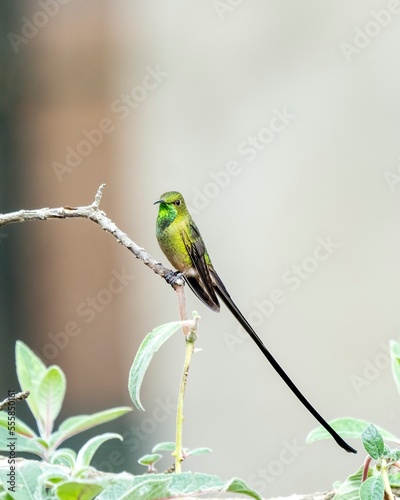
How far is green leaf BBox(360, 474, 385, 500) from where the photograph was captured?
1.89 ft

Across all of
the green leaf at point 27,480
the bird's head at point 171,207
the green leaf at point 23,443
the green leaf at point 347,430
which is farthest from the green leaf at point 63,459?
the bird's head at point 171,207

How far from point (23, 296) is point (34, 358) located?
2.59 m

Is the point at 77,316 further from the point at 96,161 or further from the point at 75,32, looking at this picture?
the point at 75,32

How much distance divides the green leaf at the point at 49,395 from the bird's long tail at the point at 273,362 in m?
0.22

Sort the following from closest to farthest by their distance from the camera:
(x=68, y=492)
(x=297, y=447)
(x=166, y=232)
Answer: (x=68, y=492) < (x=166, y=232) < (x=297, y=447)

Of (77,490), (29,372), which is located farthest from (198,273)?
(77,490)

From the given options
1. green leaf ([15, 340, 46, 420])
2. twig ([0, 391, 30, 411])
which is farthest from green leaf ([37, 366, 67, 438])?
twig ([0, 391, 30, 411])

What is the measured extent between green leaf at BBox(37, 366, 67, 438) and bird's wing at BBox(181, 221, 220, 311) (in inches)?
9.9

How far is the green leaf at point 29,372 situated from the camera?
839 millimetres

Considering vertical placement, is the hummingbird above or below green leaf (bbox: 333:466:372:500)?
above

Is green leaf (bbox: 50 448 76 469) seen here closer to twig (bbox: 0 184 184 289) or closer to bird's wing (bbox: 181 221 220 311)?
twig (bbox: 0 184 184 289)

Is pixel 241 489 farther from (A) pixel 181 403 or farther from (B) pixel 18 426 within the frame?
(B) pixel 18 426

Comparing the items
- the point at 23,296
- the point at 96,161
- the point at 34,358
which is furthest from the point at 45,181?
the point at 34,358

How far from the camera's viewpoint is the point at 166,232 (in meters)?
1.10
